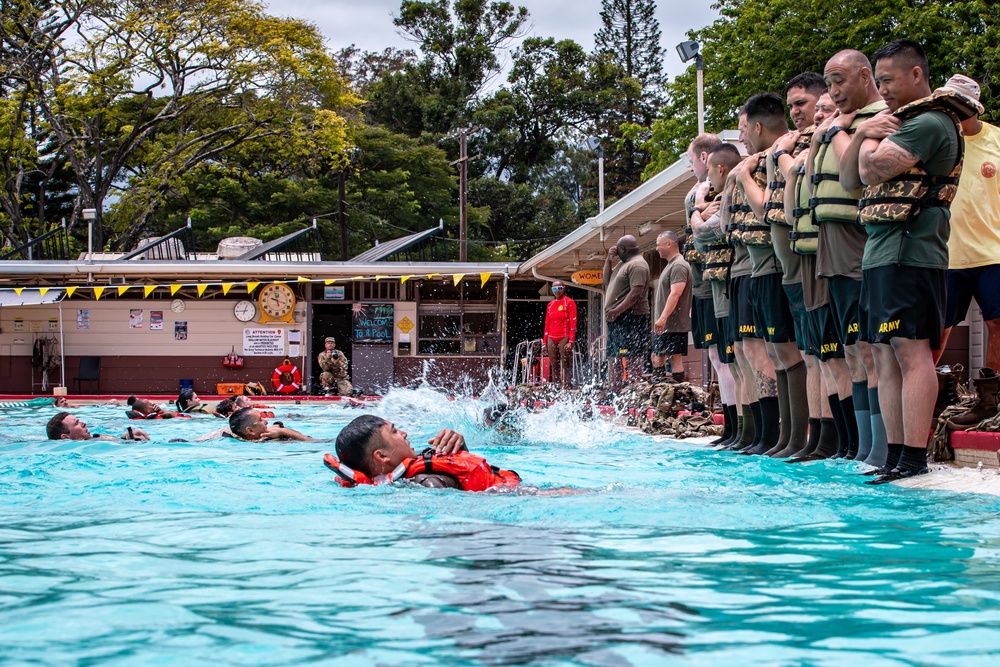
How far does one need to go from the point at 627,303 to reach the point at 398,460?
5576 mm

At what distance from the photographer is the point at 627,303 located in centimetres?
1023

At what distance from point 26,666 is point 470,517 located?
2133mm

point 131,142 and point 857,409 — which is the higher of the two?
point 131,142

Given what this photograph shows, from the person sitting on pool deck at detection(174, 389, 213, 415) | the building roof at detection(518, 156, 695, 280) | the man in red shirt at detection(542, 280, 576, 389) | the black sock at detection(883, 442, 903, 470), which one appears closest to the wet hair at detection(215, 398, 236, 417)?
the person sitting on pool deck at detection(174, 389, 213, 415)

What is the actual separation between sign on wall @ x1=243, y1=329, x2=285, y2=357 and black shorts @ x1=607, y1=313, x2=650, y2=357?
14.6 metres

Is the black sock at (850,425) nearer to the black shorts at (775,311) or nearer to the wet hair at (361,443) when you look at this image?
the black shorts at (775,311)

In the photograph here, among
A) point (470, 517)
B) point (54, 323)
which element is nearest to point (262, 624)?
point (470, 517)

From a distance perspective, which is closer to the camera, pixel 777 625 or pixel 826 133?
pixel 777 625

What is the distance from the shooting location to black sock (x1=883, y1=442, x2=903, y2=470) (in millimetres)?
4766

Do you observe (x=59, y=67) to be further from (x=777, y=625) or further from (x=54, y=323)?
(x=777, y=625)

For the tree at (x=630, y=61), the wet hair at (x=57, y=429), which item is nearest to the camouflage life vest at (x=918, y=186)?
the wet hair at (x=57, y=429)

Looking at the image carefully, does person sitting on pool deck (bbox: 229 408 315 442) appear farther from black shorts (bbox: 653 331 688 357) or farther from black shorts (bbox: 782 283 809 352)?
black shorts (bbox: 782 283 809 352)

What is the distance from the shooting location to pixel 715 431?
854 cm

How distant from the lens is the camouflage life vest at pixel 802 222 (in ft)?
18.4
